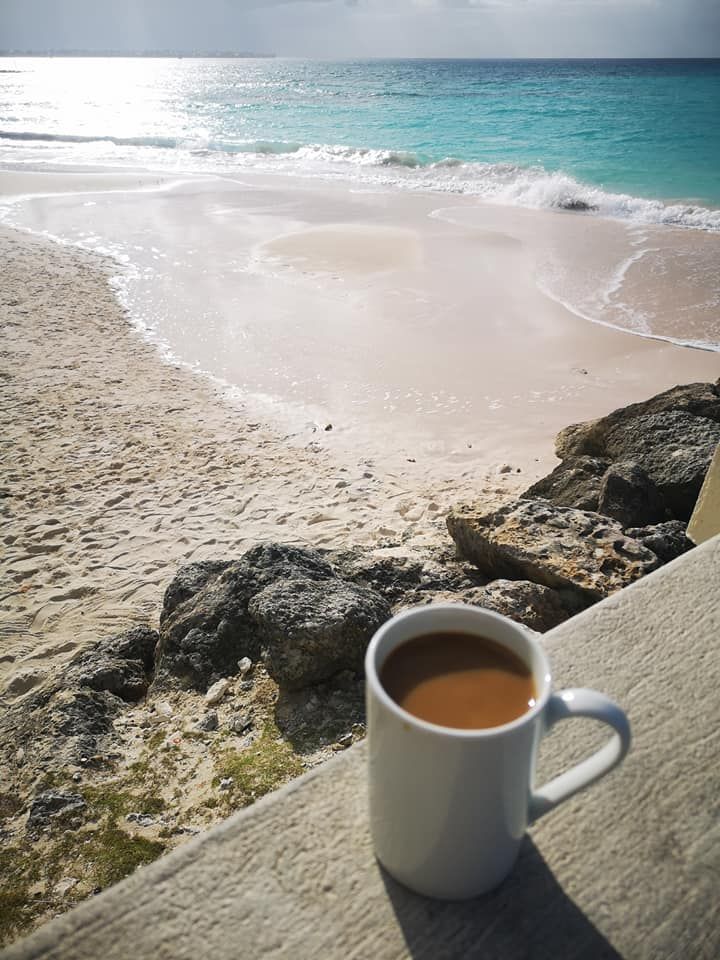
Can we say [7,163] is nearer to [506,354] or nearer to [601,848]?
[506,354]

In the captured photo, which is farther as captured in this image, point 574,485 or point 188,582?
point 574,485

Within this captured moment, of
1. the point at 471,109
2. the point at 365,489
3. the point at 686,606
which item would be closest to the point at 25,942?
the point at 686,606

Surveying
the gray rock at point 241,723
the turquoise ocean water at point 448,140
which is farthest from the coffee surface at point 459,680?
the turquoise ocean water at point 448,140

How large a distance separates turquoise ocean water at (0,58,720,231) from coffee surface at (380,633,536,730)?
16.3 metres

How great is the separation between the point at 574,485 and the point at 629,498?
1.98 feet

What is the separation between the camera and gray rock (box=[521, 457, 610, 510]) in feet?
13.5

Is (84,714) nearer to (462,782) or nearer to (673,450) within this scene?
(462,782)

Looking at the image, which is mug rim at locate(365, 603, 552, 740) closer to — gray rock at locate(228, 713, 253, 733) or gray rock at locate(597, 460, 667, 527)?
gray rock at locate(228, 713, 253, 733)

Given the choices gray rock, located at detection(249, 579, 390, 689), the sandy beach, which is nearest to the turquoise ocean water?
the sandy beach

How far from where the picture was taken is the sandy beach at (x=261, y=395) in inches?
187

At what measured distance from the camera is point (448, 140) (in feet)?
89.6

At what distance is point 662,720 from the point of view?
4.10ft

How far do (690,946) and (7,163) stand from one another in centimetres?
2567

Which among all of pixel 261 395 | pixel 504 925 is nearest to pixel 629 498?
pixel 504 925
